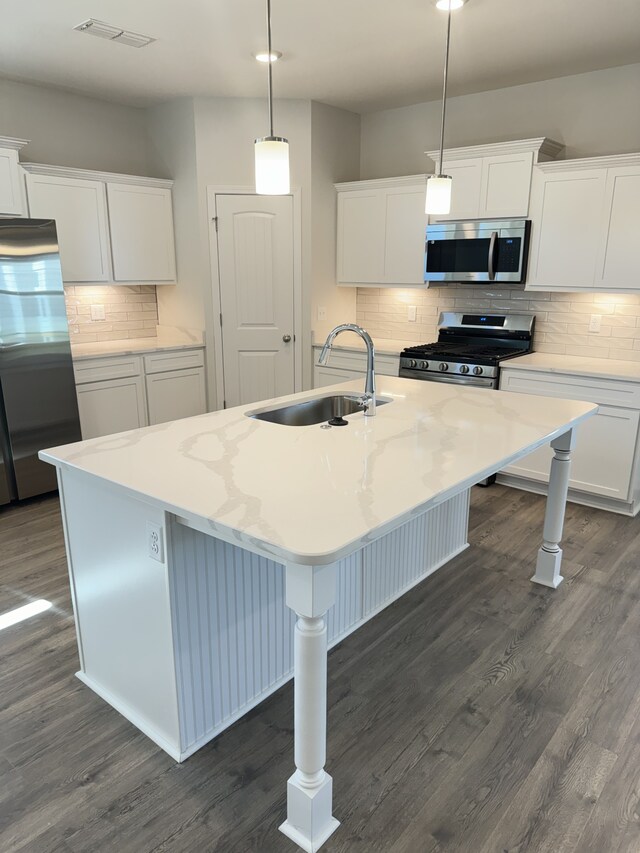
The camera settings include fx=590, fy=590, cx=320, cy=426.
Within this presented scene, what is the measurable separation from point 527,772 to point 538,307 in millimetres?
3294

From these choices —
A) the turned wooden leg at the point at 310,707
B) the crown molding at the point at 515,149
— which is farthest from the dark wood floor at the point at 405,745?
the crown molding at the point at 515,149

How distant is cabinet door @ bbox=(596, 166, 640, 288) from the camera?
11.6 feet

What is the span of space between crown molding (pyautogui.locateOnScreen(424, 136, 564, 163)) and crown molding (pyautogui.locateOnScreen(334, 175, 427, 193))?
0.87 feet

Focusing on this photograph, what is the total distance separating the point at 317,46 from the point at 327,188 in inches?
55.6

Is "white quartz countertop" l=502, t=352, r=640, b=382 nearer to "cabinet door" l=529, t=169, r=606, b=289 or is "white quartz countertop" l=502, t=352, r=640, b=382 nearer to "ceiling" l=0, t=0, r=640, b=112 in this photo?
"cabinet door" l=529, t=169, r=606, b=289

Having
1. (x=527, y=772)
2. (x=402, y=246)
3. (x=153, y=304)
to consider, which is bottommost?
(x=527, y=772)

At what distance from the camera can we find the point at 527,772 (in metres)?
1.81

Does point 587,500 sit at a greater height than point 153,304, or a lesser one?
lesser

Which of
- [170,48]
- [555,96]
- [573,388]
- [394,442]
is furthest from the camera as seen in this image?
[555,96]

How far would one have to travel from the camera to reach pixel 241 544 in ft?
4.56

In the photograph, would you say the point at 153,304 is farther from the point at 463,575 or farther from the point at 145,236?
the point at 463,575

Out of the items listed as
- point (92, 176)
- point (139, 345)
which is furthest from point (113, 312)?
point (92, 176)

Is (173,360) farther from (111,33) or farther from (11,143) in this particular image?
(111,33)

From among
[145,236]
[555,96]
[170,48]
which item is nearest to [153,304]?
[145,236]
